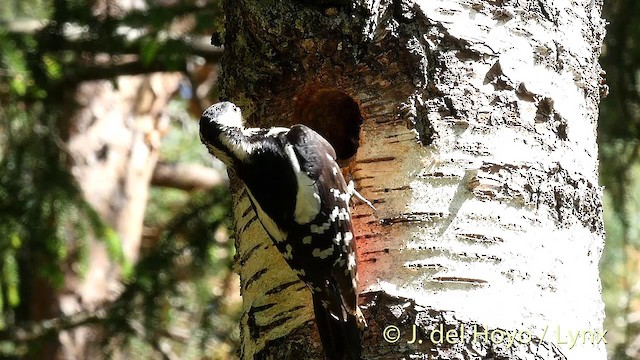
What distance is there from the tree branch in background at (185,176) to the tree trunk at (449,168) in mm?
4150

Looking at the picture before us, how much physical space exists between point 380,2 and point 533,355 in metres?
1.03

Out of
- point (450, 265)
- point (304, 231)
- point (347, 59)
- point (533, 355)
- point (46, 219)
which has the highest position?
point (46, 219)

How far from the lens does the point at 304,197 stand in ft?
8.38

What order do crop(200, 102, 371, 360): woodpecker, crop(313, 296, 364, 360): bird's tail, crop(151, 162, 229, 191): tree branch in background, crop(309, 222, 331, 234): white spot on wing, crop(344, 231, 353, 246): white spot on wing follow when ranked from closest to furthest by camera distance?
crop(313, 296, 364, 360): bird's tail
crop(200, 102, 371, 360): woodpecker
crop(344, 231, 353, 246): white spot on wing
crop(309, 222, 331, 234): white spot on wing
crop(151, 162, 229, 191): tree branch in background

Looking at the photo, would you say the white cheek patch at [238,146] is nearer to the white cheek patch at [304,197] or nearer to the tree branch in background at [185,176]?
the white cheek patch at [304,197]

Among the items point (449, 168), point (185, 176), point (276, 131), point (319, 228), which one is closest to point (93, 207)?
point (185, 176)

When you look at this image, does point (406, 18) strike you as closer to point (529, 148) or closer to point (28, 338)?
point (529, 148)

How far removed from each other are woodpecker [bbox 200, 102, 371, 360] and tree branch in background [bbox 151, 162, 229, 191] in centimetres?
396

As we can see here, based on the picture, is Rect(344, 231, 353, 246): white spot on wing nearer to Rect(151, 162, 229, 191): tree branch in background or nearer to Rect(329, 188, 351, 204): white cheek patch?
Rect(329, 188, 351, 204): white cheek patch

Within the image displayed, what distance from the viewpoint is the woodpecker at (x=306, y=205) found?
222cm

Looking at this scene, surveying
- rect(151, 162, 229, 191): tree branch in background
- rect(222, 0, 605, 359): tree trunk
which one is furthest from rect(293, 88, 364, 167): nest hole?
rect(151, 162, 229, 191): tree branch in background

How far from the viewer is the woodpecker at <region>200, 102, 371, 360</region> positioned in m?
2.22

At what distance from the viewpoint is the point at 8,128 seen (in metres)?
4.81

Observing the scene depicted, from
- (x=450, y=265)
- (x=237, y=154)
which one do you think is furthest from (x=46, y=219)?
(x=450, y=265)
